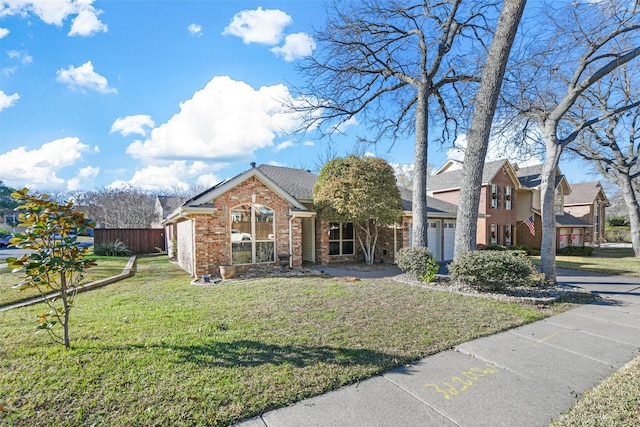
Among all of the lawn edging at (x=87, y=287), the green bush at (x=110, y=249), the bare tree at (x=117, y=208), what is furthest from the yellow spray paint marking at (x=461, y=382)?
the bare tree at (x=117, y=208)

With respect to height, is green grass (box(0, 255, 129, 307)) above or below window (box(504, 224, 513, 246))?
below

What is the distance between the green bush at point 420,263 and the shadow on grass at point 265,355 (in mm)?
5734

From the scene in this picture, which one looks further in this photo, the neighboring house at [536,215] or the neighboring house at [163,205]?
the neighboring house at [163,205]

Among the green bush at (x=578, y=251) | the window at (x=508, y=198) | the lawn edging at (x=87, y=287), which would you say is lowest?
the green bush at (x=578, y=251)

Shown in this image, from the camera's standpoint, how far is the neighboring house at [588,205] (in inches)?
1156

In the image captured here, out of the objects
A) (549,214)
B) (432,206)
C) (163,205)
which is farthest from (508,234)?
(163,205)

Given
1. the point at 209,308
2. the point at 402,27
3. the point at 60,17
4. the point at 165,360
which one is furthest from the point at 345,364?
the point at 402,27

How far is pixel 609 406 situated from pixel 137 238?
80.1ft

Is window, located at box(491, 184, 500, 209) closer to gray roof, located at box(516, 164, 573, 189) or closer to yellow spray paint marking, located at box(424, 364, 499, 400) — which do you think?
gray roof, located at box(516, 164, 573, 189)

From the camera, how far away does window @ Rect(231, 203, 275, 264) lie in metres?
11.3

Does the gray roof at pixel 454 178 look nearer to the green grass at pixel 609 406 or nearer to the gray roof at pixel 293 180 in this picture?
the gray roof at pixel 293 180

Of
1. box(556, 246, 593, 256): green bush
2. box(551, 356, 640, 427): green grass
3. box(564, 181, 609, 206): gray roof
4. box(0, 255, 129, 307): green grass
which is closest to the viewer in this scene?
box(551, 356, 640, 427): green grass

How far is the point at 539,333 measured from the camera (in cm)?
539

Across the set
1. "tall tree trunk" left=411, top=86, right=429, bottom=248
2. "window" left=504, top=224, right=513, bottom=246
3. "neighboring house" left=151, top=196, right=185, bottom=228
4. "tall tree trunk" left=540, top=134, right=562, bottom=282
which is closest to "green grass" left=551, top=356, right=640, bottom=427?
"tall tree trunk" left=540, top=134, right=562, bottom=282
